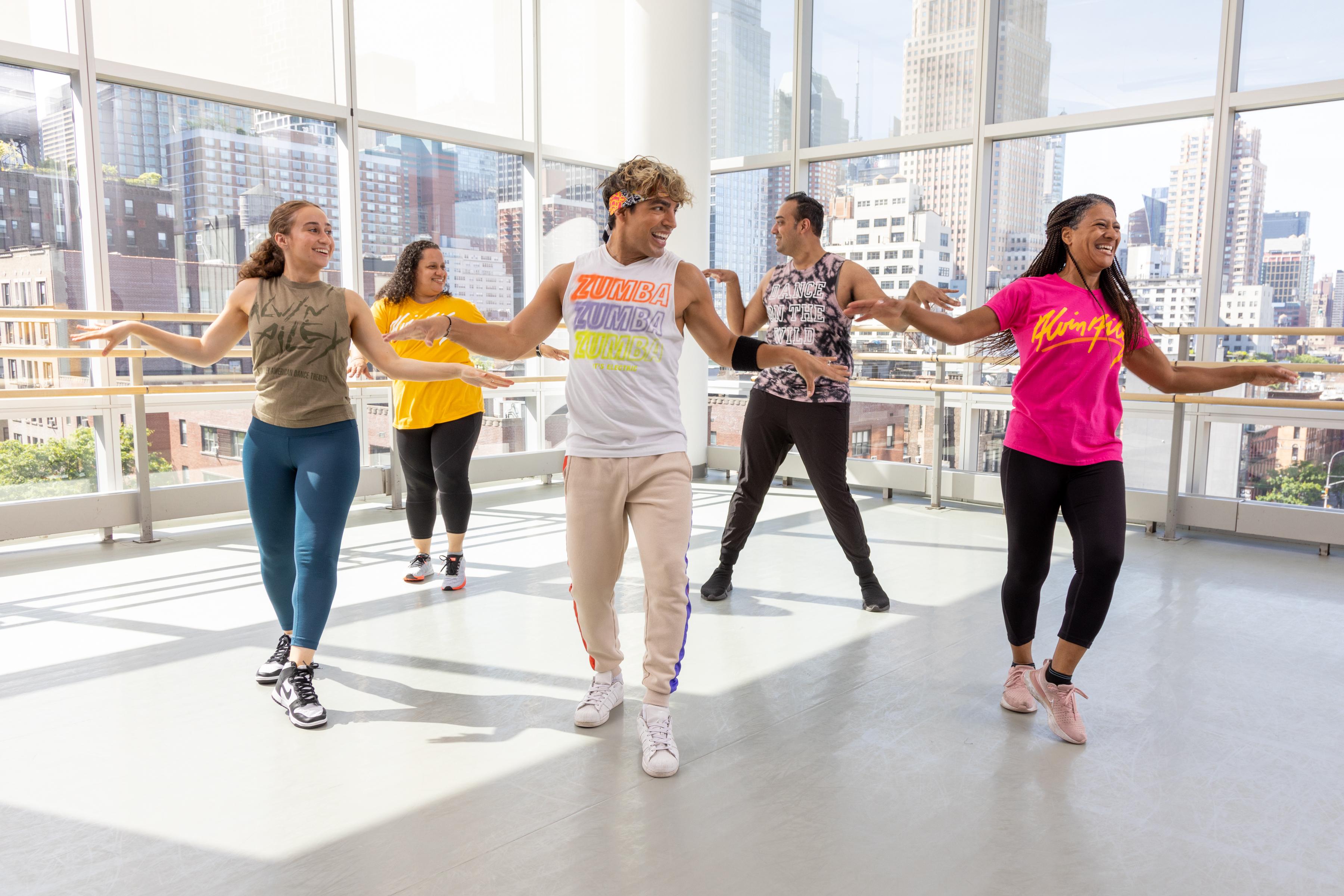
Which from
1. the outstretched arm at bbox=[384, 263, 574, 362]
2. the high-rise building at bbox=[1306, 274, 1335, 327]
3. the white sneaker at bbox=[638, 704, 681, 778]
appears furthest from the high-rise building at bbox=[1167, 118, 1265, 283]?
the white sneaker at bbox=[638, 704, 681, 778]

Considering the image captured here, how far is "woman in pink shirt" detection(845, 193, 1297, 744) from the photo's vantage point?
8.30ft

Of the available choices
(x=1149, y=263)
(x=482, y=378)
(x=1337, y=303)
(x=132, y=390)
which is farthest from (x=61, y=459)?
(x=1337, y=303)

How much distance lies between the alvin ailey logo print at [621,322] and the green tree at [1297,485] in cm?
452

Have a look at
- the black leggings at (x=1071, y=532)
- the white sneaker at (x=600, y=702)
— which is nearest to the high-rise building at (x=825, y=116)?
the black leggings at (x=1071, y=532)

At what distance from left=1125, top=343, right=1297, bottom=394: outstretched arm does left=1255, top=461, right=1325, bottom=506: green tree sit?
3.17 m

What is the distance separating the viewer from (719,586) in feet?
13.2

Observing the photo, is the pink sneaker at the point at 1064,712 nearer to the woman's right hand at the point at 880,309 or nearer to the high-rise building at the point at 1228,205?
the woman's right hand at the point at 880,309

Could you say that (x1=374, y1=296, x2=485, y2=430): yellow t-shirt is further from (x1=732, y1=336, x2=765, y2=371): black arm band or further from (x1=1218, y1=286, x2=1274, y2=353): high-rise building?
(x1=1218, y1=286, x2=1274, y2=353): high-rise building

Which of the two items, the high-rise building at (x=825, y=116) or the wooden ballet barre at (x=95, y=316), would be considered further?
the high-rise building at (x=825, y=116)

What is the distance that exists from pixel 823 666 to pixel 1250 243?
165 inches

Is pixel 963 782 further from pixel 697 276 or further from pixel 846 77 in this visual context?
pixel 846 77

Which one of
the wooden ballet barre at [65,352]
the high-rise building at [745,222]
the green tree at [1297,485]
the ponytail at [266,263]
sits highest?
the high-rise building at [745,222]

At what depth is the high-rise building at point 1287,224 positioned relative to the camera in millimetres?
5316

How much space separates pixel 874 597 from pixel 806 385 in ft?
3.02
